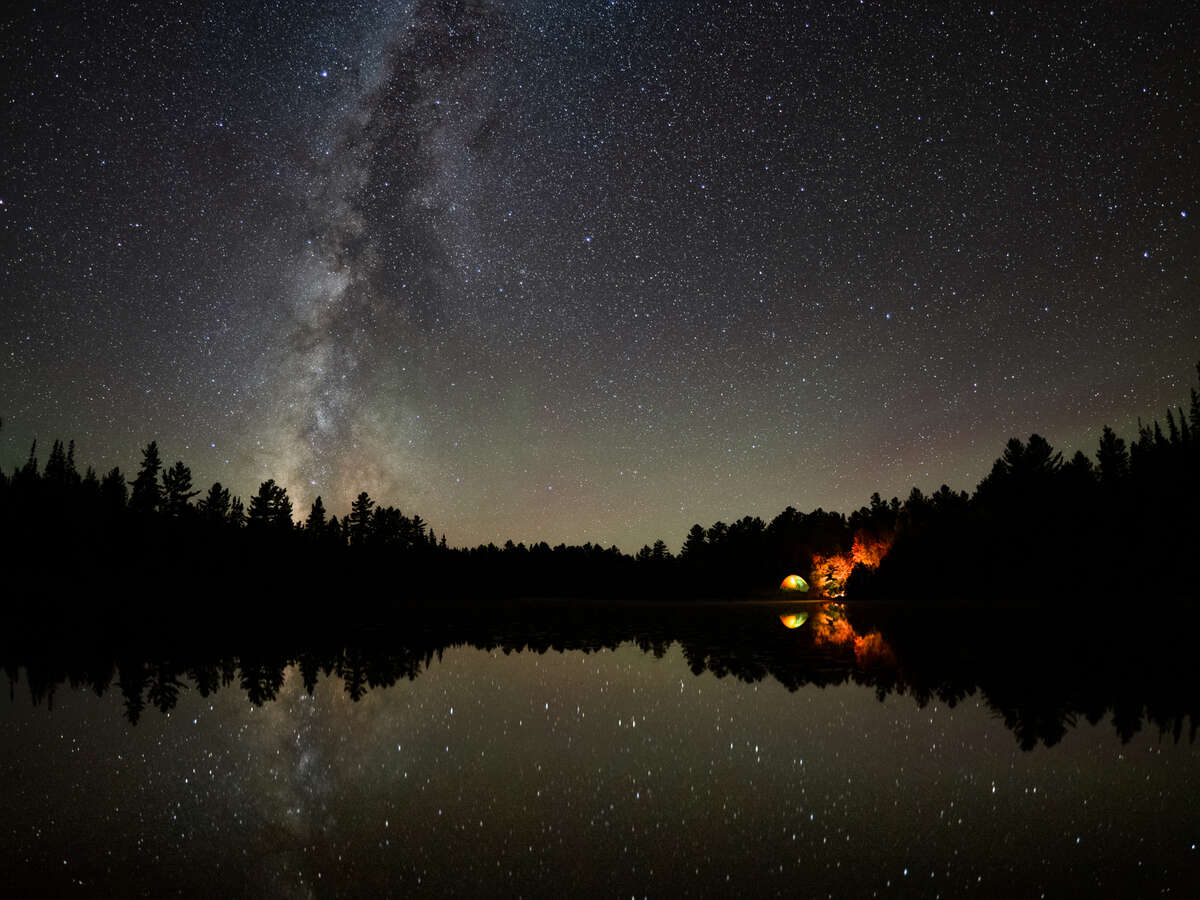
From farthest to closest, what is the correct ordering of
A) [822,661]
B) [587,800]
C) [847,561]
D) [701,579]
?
[701,579] → [847,561] → [822,661] → [587,800]

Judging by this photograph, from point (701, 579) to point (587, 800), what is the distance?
98.6 m

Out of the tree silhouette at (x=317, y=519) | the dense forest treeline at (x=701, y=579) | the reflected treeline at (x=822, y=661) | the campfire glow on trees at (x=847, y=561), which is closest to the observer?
the reflected treeline at (x=822, y=661)

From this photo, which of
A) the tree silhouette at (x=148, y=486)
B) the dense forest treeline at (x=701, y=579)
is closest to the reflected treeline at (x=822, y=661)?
the dense forest treeline at (x=701, y=579)

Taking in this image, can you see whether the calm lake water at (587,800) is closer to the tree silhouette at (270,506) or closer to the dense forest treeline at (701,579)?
the dense forest treeline at (701,579)

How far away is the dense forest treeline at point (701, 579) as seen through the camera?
168ft

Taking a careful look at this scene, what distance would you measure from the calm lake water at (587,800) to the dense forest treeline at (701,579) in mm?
43206

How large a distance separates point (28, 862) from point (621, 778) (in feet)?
20.8

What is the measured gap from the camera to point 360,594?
227 feet

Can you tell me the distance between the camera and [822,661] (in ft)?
66.6

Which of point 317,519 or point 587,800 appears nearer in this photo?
point 587,800

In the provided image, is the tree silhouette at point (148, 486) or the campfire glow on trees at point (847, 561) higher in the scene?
the tree silhouette at point (148, 486)

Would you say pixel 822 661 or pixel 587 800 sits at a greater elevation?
pixel 587 800

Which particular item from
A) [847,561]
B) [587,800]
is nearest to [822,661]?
[587,800]

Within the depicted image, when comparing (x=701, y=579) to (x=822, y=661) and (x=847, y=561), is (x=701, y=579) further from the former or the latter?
(x=822, y=661)
